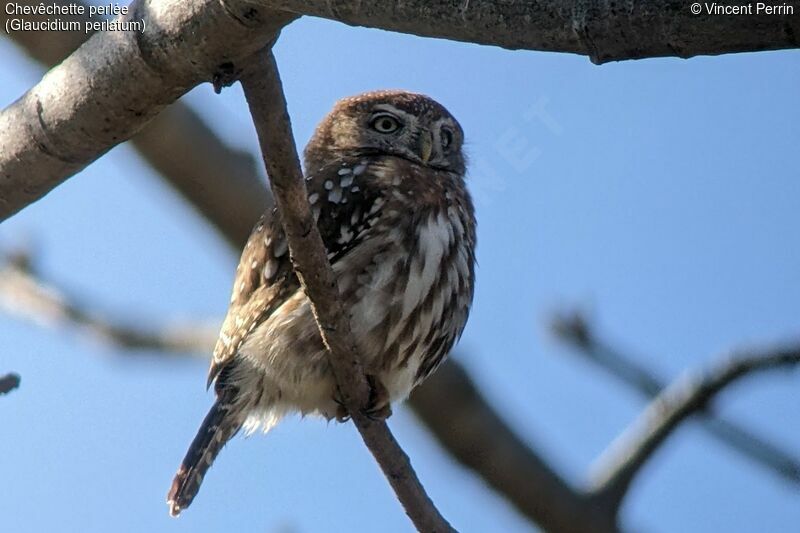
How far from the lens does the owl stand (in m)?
4.18

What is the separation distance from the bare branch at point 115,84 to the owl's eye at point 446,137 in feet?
8.71

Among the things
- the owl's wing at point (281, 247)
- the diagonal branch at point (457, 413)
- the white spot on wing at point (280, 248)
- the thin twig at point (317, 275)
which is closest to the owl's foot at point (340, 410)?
the thin twig at point (317, 275)

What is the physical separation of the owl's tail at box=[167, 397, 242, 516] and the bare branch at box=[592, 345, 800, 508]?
1.58 metres

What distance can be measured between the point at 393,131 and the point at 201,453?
175 cm

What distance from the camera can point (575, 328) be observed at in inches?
204

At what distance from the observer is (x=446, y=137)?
553 cm

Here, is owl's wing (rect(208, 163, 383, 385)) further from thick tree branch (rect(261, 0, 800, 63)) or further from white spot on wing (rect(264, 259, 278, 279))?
thick tree branch (rect(261, 0, 800, 63))

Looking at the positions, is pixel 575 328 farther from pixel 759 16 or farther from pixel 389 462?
pixel 759 16

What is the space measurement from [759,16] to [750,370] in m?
2.49

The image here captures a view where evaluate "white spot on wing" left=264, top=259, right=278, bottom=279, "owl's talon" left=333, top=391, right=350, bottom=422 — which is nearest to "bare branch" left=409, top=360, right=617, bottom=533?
"owl's talon" left=333, top=391, right=350, bottom=422

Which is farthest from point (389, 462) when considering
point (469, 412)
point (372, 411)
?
point (469, 412)

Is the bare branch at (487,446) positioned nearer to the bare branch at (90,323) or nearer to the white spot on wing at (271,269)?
the bare branch at (90,323)

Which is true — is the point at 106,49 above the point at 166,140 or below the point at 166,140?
above

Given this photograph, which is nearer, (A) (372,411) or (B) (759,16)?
(B) (759,16)
